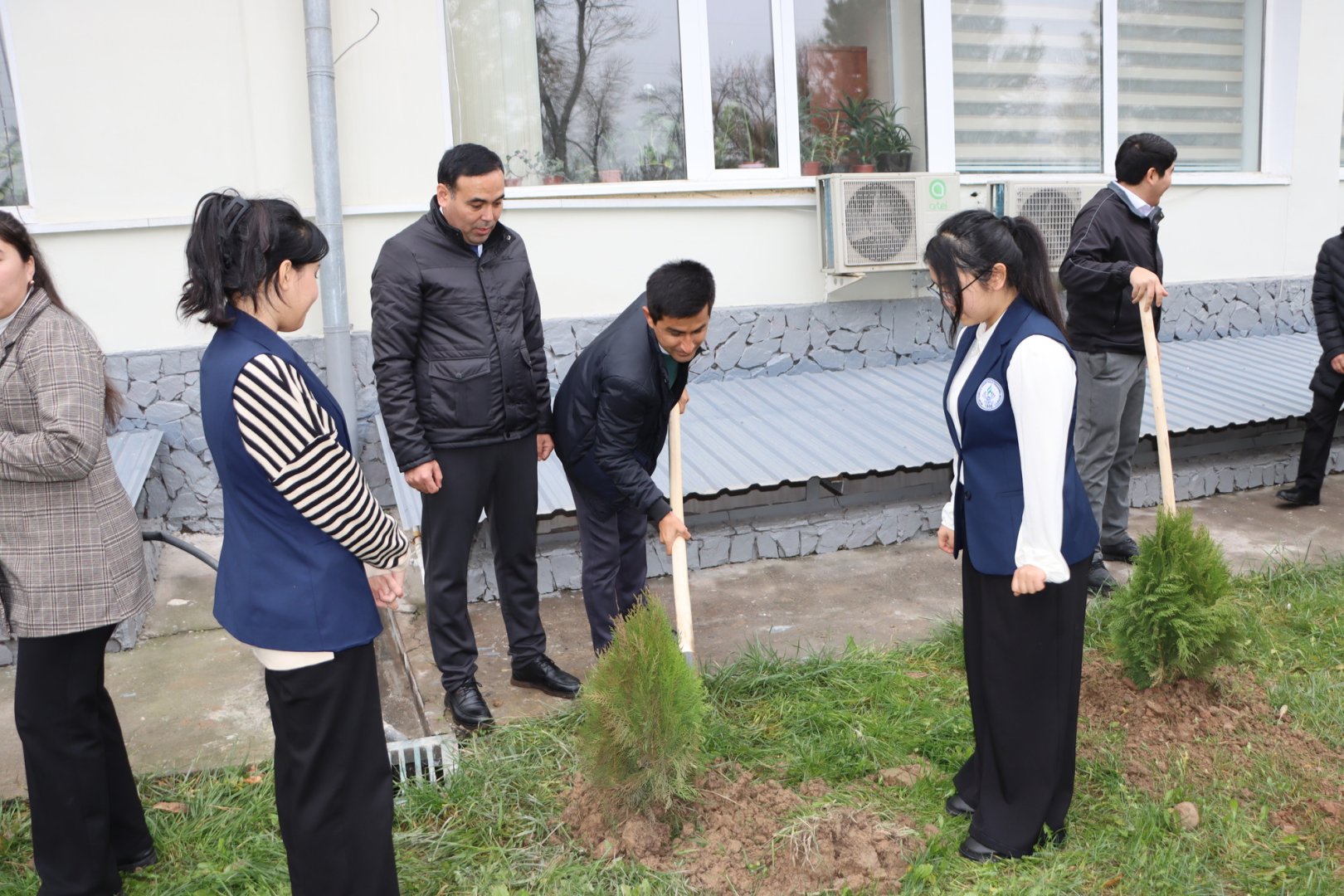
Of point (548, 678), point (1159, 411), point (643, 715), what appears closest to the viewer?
point (643, 715)

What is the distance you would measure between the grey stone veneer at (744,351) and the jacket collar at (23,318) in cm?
279

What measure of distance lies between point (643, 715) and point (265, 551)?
1.04 meters

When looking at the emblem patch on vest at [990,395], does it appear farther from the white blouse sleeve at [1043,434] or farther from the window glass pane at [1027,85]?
the window glass pane at [1027,85]

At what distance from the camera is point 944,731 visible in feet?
11.5

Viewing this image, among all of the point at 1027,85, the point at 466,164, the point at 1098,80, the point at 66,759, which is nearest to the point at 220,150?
the point at 466,164

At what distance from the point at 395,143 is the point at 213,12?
1080mm

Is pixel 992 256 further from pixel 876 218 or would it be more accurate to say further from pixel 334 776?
pixel 876 218

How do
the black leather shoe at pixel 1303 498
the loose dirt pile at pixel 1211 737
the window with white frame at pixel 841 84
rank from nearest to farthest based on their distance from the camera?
the loose dirt pile at pixel 1211 737, the black leather shoe at pixel 1303 498, the window with white frame at pixel 841 84

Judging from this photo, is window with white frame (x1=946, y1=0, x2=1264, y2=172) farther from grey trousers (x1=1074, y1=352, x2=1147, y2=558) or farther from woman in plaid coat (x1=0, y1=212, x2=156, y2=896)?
woman in plaid coat (x1=0, y1=212, x2=156, y2=896)

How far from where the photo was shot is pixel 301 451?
2.16 m

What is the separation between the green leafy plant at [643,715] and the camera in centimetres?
277

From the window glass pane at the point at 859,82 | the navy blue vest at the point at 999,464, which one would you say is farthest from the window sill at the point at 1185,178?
the navy blue vest at the point at 999,464

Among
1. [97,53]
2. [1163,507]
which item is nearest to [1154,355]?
[1163,507]

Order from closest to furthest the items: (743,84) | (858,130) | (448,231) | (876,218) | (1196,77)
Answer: (448,231)
(876,218)
(743,84)
(858,130)
(1196,77)
